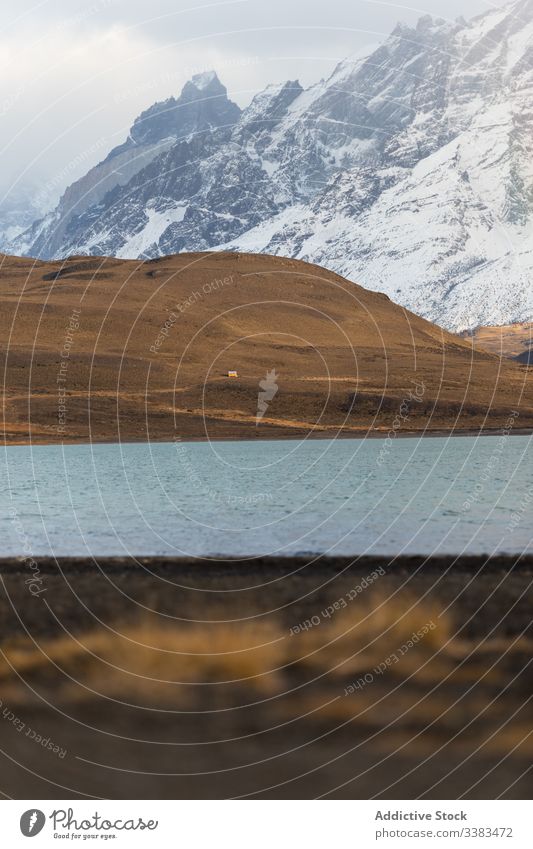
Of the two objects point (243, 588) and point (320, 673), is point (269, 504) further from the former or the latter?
point (320, 673)

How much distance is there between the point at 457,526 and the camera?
4244cm

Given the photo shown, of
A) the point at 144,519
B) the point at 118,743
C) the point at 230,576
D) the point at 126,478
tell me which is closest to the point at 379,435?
the point at 126,478

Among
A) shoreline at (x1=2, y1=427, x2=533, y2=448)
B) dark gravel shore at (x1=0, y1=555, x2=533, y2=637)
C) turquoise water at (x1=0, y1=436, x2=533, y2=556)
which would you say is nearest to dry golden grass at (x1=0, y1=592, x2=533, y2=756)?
dark gravel shore at (x1=0, y1=555, x2=533, y2=637)

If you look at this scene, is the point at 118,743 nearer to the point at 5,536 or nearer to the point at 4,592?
the point at 4,592

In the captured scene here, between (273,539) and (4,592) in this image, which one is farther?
(273,539)

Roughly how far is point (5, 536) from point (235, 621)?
59.3 ft

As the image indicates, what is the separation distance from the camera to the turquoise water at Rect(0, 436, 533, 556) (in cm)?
3903

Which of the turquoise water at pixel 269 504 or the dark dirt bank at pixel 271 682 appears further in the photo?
the turquoise water at pixel 269 504

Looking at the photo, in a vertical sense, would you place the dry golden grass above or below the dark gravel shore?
below

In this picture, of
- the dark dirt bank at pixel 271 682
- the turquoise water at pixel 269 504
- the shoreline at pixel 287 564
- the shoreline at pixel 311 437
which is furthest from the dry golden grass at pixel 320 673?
the shoreline at pixel 311 437

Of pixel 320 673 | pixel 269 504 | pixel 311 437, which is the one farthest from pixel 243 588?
pixel 311 437

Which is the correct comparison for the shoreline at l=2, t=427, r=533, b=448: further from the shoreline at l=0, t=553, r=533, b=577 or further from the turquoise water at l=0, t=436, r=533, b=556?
the shoreline at l=0, t=553, r=533, b=577

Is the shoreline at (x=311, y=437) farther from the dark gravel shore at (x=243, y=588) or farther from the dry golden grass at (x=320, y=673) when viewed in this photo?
the dry golden grass at (x=320, y=673)

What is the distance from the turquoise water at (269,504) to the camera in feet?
128
